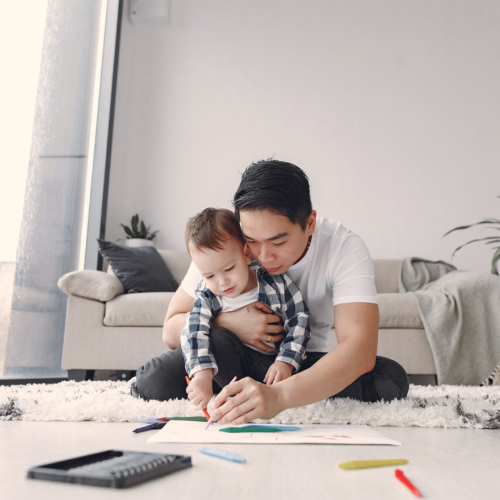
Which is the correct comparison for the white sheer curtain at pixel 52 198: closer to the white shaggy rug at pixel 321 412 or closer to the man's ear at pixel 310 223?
the white shaggy rug at pixel 321 412

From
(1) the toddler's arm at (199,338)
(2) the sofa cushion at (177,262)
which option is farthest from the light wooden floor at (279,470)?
(2) the sofa cushion at (177,262)

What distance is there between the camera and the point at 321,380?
3.13 feet

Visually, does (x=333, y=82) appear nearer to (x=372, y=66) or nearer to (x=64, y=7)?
(x=372, y=66)

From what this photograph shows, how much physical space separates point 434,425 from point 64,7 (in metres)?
2.77

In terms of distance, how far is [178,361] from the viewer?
1.33m

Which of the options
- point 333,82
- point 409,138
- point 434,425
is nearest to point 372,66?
point 333,82

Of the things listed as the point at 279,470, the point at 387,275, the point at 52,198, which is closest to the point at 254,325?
the point at 279,470

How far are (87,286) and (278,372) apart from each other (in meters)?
1.57

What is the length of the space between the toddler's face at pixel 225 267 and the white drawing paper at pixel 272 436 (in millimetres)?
377

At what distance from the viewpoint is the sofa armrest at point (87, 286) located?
2.34m

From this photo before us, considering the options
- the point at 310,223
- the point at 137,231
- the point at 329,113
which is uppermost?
the point at 329,113

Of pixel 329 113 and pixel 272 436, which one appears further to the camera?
pixel 329 113

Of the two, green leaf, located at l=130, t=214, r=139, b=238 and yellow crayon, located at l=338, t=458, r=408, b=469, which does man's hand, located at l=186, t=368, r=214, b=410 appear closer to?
yellow crayon, located at l=338, t=458, r=408, b=469

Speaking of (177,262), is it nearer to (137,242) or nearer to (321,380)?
(137,242)
